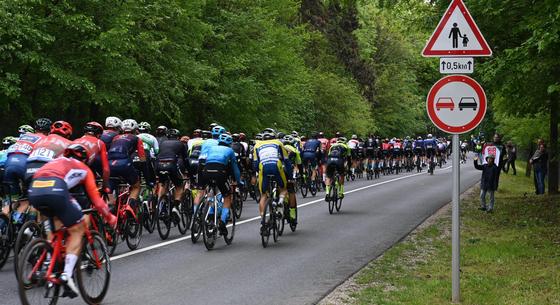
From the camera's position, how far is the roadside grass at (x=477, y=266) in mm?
8289

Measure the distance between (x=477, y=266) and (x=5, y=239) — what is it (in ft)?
21.2

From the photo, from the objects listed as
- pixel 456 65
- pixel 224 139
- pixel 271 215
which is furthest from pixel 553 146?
pixel 456 65

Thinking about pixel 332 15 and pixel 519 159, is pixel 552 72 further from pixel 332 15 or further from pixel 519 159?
pixel 519 159

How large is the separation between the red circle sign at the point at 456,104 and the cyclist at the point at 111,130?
604 centimetres

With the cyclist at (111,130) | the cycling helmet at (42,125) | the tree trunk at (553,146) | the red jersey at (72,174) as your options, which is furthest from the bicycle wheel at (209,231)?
the tree trunk at (553,146)

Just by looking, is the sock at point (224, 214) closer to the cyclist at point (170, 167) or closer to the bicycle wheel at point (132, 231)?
the bicycle wheel at point (132, 231)

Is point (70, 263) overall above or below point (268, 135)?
below

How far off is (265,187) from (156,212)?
6.60ft

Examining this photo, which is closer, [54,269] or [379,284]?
[54,269]

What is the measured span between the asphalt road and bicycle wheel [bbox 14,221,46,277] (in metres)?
0.46

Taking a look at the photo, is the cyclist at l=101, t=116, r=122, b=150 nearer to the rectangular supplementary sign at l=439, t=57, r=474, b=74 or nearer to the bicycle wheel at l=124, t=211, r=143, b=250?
the bicycle wheel at l=124, t=211, r=143, b=250

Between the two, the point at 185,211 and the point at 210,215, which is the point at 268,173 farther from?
the point at 185,211

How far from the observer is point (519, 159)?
210 ft

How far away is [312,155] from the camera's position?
2416 centimetres
